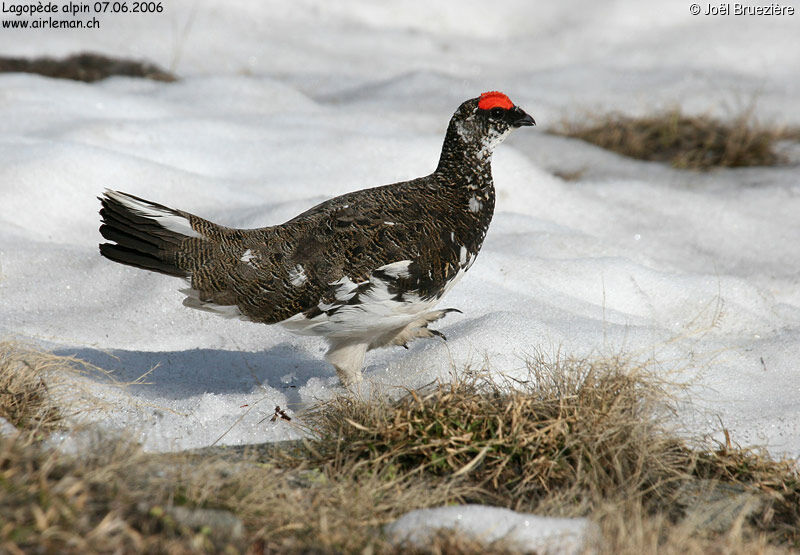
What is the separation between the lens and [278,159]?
7.13 meters

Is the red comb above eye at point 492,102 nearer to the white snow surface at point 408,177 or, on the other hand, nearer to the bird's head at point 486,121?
the bird's head at point 486,121

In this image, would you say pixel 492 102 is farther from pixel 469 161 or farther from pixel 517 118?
pixel 469 161

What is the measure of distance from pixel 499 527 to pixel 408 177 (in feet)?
15.7

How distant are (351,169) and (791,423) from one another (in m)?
4.34

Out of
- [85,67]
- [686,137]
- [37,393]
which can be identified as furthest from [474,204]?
[85,67]

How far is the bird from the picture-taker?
3510 millimetres

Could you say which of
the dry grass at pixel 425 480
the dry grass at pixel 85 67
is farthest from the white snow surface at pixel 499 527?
the dry grass at pixel 85 67

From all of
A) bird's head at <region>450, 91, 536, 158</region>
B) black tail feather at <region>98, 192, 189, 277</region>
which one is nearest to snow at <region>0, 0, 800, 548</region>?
black tail feather at <region>98, 192, 189, 277</region>

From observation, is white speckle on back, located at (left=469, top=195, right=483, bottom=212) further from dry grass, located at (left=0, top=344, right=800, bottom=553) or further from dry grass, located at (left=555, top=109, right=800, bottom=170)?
dry grass, located at (left=555, top=109, right=800, bottom=170)

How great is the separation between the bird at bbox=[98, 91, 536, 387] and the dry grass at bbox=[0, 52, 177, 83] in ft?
19.4

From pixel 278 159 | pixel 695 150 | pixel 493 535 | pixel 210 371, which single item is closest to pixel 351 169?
pixel 278 159

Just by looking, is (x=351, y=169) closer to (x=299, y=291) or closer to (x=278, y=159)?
(x=278, y=159)

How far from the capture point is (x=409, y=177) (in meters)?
6.88

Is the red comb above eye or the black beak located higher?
the red comb above eye
